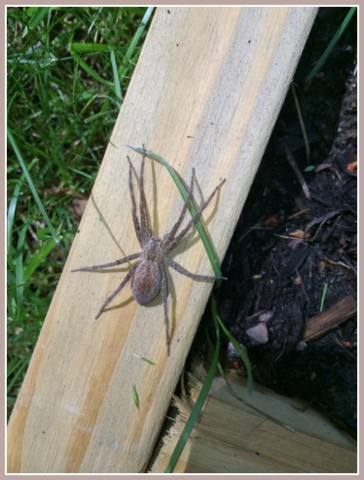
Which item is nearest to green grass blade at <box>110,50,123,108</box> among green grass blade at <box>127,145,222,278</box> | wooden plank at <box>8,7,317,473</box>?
wooden plank at <box>8,7,317,473</box>

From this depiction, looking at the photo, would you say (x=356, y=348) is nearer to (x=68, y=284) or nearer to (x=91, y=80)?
(x=68, y=284)

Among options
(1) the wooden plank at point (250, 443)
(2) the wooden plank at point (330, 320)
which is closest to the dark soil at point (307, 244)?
(2) the wooden plank at point (330, 320)

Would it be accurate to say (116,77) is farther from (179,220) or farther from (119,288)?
(119,288)

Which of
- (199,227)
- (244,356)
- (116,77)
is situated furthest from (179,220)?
(116,77)

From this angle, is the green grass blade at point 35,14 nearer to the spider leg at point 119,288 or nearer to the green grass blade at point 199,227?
the green grass blade at point 199,227

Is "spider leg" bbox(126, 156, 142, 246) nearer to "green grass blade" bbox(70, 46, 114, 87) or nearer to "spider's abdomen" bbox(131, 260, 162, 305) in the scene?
"spider's abdomen" bbox(131, 260, 162, 305)

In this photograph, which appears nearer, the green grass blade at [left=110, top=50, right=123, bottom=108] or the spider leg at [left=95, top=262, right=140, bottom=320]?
the spider leg at [left=95, top=262, right=140, bottom=320]
